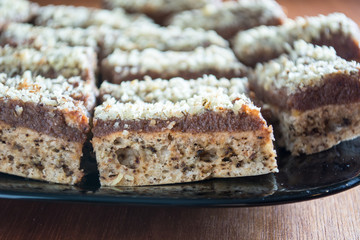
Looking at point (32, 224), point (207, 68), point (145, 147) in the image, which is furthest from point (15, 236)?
point (207, 68)

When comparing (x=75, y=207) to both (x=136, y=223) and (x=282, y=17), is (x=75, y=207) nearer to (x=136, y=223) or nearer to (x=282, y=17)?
(x=136, y=223)

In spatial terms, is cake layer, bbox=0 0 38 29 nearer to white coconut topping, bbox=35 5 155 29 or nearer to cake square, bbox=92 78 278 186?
white coconut topping, bbox=35 5 155 29

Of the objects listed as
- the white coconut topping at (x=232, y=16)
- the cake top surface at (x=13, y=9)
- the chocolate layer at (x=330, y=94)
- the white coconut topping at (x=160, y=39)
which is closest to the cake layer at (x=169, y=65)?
the white coconut topping at (x=160, y=39)

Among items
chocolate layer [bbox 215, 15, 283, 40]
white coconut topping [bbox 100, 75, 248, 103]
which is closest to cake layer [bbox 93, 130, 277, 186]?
white coconut topping [bbox 100, 75, 248, 103]

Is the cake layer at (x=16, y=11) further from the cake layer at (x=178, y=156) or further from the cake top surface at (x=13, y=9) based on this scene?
the cake layer at (x=178, y=156)

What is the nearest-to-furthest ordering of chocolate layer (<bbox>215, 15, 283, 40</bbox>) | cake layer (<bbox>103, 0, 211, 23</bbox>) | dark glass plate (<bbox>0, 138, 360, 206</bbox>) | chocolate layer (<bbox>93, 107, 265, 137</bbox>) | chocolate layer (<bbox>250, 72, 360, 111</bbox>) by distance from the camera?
1. dark glass plate (<bbox>0, 138, 360, 206</bbox>)
2. chocolate layer (<bbox>93, 107, 265, 137</bbox>)
3. chocolate layer (<bbox>250, 72, 360, 111</bbox>)
4. chocolate layer (<bbox>215, 15, 283, 40</bbox>)
5. cake layer (<bbox>103, 0, 211, 23</bbox>)

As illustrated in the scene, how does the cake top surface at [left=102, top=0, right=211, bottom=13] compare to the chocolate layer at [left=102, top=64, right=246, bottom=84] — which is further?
the cake top surface at [left=102, top=0, right=211, bottom=13]
